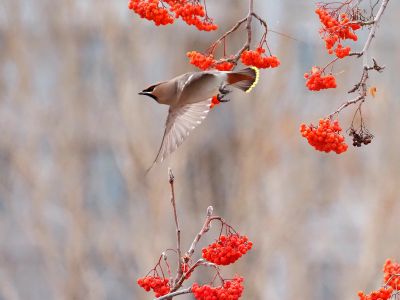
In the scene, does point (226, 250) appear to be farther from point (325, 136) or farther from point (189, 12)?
point (189, 12)

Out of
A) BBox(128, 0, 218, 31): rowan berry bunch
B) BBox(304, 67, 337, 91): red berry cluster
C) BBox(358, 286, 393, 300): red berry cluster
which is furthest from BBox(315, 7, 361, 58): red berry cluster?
BBox(358, 286, 393, 300): red berry cluster

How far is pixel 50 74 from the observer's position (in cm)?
1322

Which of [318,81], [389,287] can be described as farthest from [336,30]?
[389,287]

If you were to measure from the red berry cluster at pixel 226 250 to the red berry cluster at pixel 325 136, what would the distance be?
40 cm

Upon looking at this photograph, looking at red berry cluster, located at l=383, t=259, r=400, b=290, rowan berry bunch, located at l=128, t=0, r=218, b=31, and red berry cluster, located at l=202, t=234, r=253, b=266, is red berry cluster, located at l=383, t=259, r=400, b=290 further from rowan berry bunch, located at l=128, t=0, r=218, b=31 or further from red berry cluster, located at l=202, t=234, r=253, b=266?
rowan berry bunch, located at l=128, t=0, r=218, b=31

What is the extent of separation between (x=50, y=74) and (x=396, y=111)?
4306 millimetres

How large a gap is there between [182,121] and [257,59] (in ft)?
2.00

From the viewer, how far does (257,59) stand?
3568 mm

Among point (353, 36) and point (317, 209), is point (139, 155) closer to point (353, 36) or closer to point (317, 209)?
point (317, 209)

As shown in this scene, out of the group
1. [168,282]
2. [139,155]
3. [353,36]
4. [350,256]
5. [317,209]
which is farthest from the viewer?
[350,256]

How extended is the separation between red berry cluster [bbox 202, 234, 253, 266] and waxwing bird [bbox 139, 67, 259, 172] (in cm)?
64

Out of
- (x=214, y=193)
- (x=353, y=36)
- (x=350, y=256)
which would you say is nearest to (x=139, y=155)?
(x=214, y=193)

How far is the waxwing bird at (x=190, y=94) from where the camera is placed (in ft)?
12.8

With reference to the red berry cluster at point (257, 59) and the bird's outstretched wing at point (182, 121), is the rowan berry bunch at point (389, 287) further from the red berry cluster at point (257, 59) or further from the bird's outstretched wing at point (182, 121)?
the bird's outstretched wing at point (182, 121)
